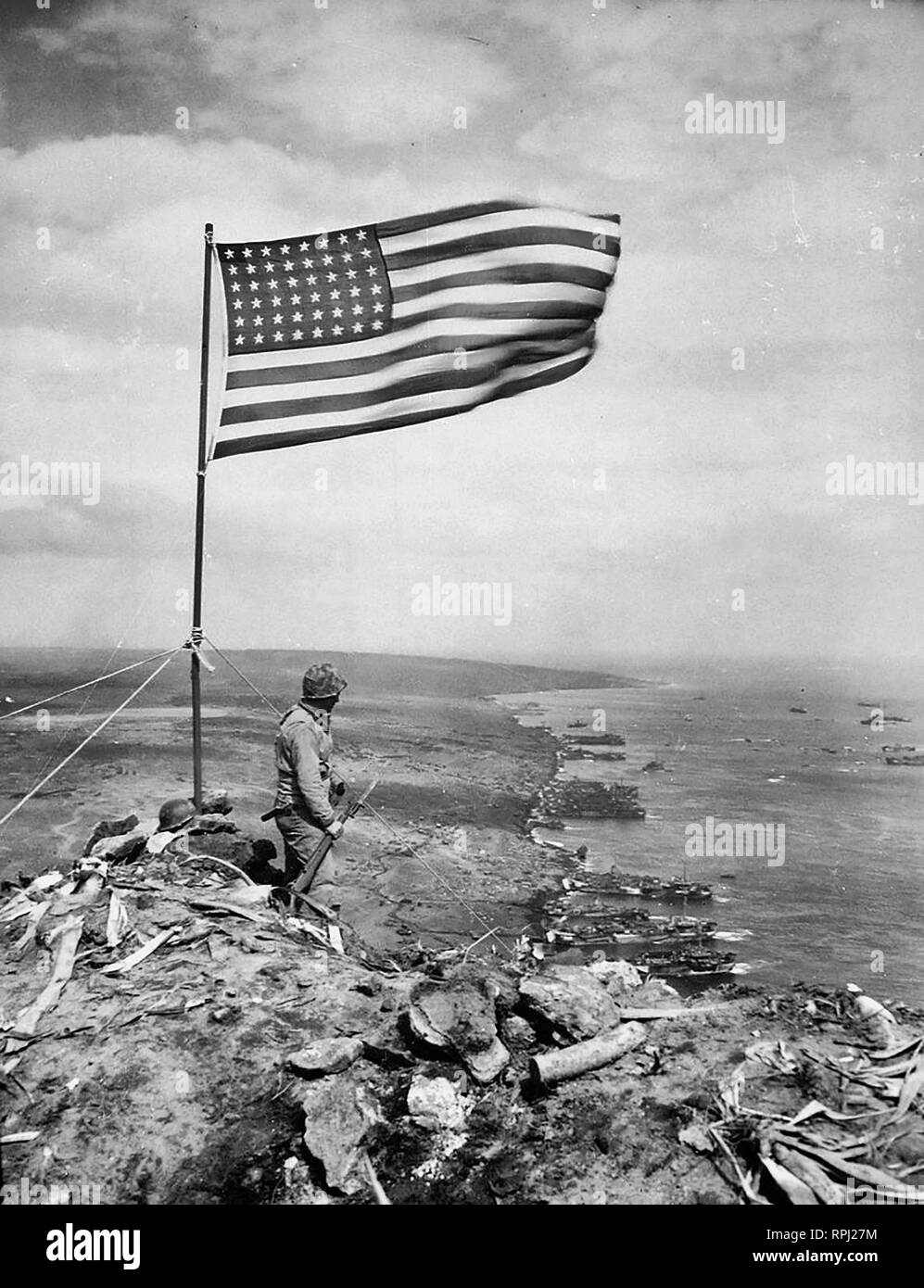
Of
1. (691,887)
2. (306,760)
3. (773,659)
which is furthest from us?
(773,659)

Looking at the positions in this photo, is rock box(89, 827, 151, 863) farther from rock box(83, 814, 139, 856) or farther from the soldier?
the soldier

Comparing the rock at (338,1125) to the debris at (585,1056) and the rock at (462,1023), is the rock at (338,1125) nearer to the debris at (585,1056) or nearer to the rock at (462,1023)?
the rock at (462,1023)

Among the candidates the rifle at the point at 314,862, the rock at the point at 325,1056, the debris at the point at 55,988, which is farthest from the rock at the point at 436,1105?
the rifle at the point at 314,862

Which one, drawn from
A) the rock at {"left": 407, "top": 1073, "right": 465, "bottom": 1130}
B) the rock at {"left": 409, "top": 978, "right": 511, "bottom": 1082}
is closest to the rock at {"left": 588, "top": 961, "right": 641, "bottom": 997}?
the rock at {"left": 409, "top": 978, "right": 511, "bottom": 1082}

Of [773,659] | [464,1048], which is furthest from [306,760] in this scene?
[773,659]

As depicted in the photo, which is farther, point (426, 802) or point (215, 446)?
point (426, 802)
